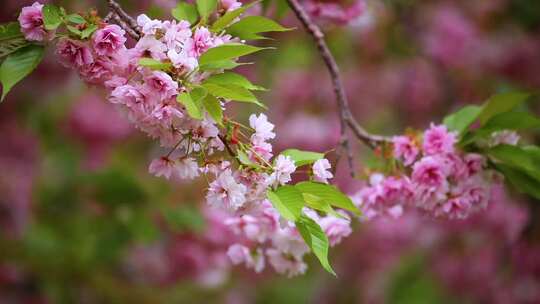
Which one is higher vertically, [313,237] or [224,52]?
[224,52]

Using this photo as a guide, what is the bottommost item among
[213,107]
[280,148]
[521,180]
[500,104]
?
[280,148]

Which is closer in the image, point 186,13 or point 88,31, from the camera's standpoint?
point 88,31

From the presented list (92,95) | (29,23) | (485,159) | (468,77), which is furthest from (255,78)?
(29,23)

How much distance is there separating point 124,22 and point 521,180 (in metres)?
0.90

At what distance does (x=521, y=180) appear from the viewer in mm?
1652

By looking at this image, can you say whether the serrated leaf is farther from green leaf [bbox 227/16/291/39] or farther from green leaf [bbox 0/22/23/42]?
green leaf [bbox 227/16/291/39]

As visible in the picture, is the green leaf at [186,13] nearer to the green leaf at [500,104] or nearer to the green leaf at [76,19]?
the green leaf at [76,19]

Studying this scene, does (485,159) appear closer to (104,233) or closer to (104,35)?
(104,35)

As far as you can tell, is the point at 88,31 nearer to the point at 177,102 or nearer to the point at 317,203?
the point at 177,102

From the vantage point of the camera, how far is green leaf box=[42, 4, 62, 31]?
4.15 ft

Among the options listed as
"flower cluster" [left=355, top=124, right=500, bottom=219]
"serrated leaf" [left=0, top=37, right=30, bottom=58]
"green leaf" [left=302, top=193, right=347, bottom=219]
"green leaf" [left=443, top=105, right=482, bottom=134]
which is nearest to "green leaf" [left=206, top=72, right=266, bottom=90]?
"green leaf" [left=302, top=193, right=347, bottom=219]

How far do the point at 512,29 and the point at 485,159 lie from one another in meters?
2.41

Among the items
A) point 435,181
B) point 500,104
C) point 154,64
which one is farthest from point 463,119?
point 154,64

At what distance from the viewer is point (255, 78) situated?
4.25 m
